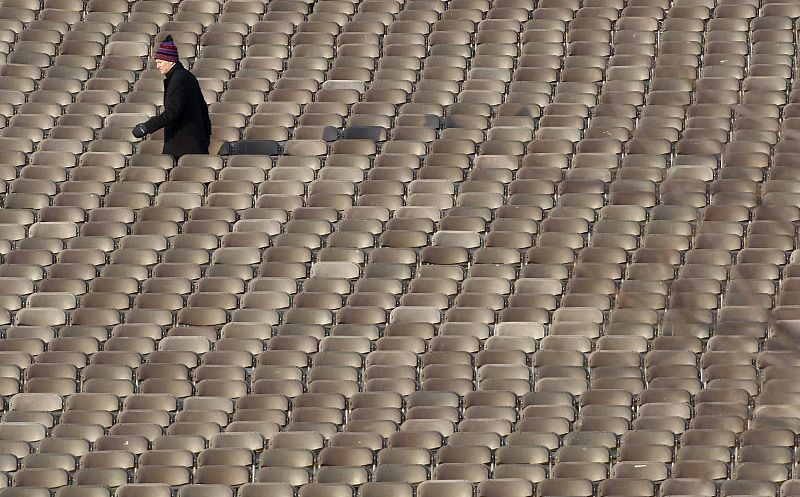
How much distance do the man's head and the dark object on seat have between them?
0.54 meters

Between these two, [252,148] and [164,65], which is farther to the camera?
[252,148]

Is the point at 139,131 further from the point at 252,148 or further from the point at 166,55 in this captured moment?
the point at 252,148

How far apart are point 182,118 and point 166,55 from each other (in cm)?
31

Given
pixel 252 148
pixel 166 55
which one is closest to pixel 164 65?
pixel 166 55

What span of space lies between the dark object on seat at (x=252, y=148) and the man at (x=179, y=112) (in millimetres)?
191

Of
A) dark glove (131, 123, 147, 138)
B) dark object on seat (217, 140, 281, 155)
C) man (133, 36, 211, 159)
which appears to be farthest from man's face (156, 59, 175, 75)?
A: dark object on seat (217, 140, 281, 155)

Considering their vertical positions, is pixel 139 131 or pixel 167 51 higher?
pixel 167 51

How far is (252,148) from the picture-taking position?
9352 millimetres

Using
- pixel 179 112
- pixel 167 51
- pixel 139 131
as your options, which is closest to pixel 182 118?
pixel 179 112

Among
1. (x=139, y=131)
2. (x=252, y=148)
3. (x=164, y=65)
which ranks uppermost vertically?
(x=164, y=65)

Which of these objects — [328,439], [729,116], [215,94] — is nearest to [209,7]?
[215,94]

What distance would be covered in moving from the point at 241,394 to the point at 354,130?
2.11 m

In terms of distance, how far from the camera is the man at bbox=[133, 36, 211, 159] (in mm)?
9000

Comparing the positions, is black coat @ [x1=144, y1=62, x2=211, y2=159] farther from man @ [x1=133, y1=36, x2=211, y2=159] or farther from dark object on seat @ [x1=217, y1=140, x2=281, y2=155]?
dark object on seat @ [x1=217, y1=140, x2=281, y2=155]
